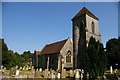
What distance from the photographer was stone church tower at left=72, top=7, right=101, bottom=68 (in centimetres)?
2400

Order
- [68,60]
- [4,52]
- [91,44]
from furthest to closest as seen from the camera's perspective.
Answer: [68,60] < [4,52] < [91,44]

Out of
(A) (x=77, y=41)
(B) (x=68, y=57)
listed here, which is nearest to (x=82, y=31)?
(A) (x=77, y=41)

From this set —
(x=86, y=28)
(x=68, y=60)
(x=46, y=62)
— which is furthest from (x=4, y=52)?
(x=86, y=28)

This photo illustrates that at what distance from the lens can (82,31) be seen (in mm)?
25125

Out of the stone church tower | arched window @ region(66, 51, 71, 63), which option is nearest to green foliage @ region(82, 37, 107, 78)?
the stone church tower

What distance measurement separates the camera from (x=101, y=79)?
12828 mm

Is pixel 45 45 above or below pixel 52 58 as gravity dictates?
above

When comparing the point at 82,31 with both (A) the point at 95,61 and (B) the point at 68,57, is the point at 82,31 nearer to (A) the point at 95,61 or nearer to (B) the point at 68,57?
(B) the point at 68,57

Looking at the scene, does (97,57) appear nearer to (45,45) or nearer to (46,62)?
(46,62)

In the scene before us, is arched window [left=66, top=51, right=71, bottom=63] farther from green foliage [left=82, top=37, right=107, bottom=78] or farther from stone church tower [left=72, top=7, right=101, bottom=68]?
green foliage [left=82, top=37, right=107, bottom=78]

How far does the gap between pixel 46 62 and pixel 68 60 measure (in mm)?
6227

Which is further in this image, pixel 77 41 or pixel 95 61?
pixel 77 41

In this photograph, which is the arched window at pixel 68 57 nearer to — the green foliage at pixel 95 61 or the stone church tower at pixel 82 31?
the stone church tower at pixel 82 31

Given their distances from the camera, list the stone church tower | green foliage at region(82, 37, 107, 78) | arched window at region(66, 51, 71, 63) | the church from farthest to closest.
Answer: arched window at region(66, 51, 71, 63), the church, the stone church tower, green foliage at region(82, 37, 107, 78)
